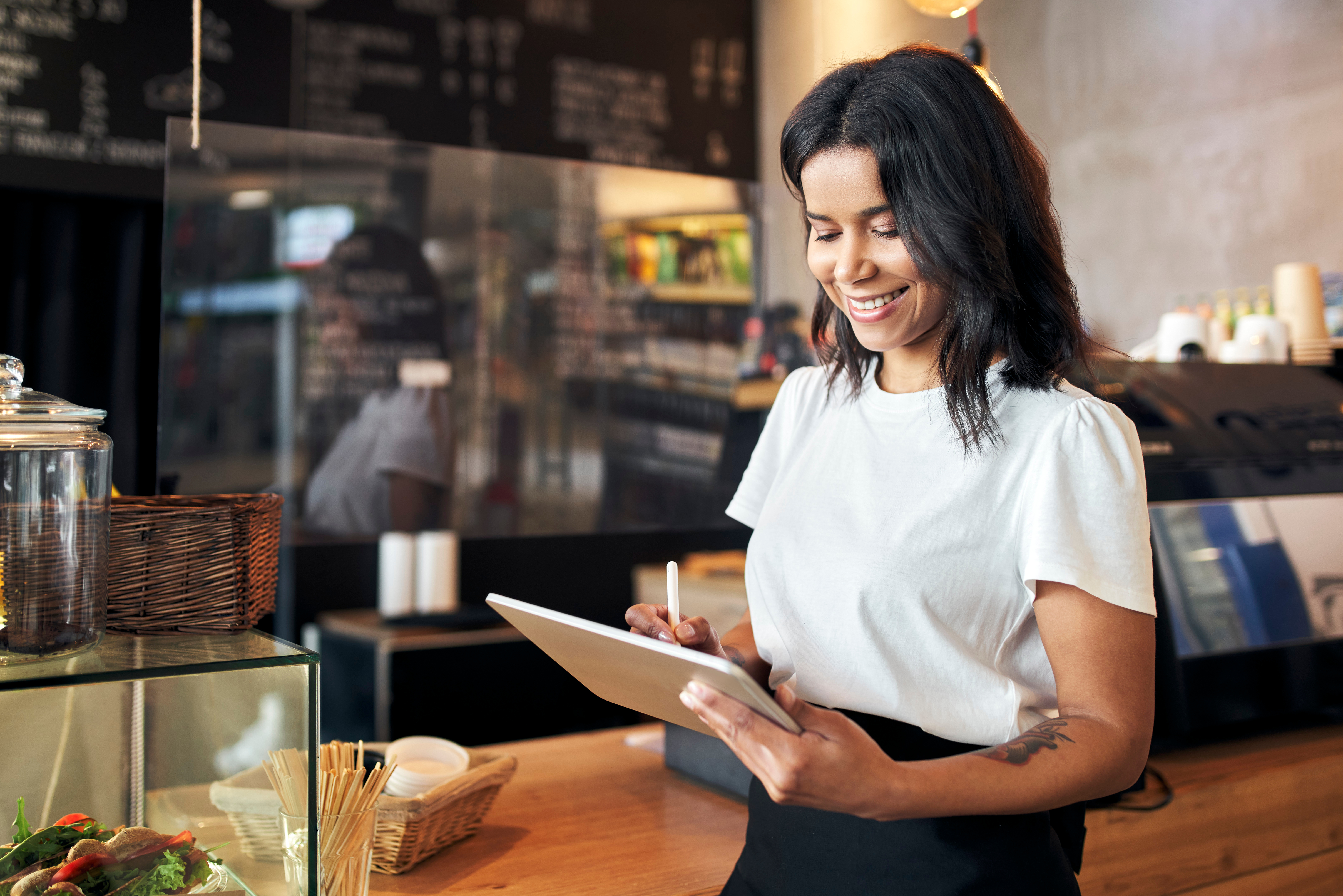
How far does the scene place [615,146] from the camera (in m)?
4.02

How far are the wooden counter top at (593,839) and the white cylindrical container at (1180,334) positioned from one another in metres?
1.42

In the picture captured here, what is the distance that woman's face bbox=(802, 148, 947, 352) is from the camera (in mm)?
904

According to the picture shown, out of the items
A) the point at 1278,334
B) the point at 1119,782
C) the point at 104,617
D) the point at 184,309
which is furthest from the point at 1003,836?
the point at 184,309

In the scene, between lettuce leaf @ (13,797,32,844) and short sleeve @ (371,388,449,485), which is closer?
lettuce leaf @ (13,797,32,844)

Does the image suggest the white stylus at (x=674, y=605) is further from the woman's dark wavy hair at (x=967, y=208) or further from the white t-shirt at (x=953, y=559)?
the woman's dark wavy hair at (x=967, y=208)

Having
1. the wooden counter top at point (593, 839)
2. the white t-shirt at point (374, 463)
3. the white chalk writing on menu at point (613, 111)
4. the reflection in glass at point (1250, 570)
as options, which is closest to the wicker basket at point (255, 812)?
the wooden counter top at point (593, 839)

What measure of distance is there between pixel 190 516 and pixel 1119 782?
846 mm

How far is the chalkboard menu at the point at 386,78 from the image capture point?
115 inches

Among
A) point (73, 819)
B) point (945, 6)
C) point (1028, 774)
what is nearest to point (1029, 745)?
point (1028, 774)

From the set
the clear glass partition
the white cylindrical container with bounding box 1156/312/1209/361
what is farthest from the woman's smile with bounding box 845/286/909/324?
the clear glass partition

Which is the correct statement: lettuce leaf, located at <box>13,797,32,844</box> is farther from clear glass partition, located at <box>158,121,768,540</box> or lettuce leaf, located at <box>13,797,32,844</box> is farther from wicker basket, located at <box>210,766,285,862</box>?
clear glass partition, located at <box>158,121,768,540</box>

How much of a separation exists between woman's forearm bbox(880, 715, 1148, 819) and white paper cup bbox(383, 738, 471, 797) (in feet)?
1.95

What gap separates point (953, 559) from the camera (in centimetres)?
89

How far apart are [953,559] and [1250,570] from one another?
981 mm
